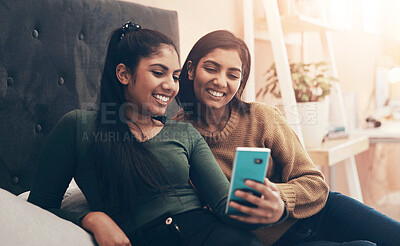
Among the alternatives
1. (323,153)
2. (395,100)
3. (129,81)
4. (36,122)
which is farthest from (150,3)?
(395,100)

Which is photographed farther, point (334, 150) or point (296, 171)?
point (334, 150)

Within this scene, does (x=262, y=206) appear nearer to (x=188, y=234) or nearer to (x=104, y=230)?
(x=188, y=234)

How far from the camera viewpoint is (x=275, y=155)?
36.6 inches

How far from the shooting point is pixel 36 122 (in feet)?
3.34

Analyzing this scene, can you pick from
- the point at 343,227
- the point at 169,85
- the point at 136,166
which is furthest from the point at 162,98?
the point at 343,227

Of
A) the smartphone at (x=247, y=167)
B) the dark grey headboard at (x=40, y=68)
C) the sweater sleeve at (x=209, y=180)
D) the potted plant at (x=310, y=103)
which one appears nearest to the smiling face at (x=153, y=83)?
the sweater sleeve at (x=209, y=180)

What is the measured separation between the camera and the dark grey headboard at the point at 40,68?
0.96 m

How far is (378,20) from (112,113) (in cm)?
292

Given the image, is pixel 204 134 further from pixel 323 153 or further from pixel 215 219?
pixel 323 153

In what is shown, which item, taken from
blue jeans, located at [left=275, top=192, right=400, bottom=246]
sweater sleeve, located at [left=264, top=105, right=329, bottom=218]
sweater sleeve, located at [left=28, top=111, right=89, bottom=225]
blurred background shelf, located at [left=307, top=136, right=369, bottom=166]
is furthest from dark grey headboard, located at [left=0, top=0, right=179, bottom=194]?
blurred background shelf, located at [left=307, top=136, right=369, bottom=166]

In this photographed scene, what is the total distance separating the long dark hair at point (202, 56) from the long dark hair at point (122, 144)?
85mm

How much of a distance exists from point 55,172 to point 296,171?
0.49 m

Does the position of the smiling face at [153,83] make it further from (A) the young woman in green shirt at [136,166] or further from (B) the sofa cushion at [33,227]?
(B) the sofa cushion at [33,227]

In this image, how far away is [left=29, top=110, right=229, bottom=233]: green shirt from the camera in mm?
742
